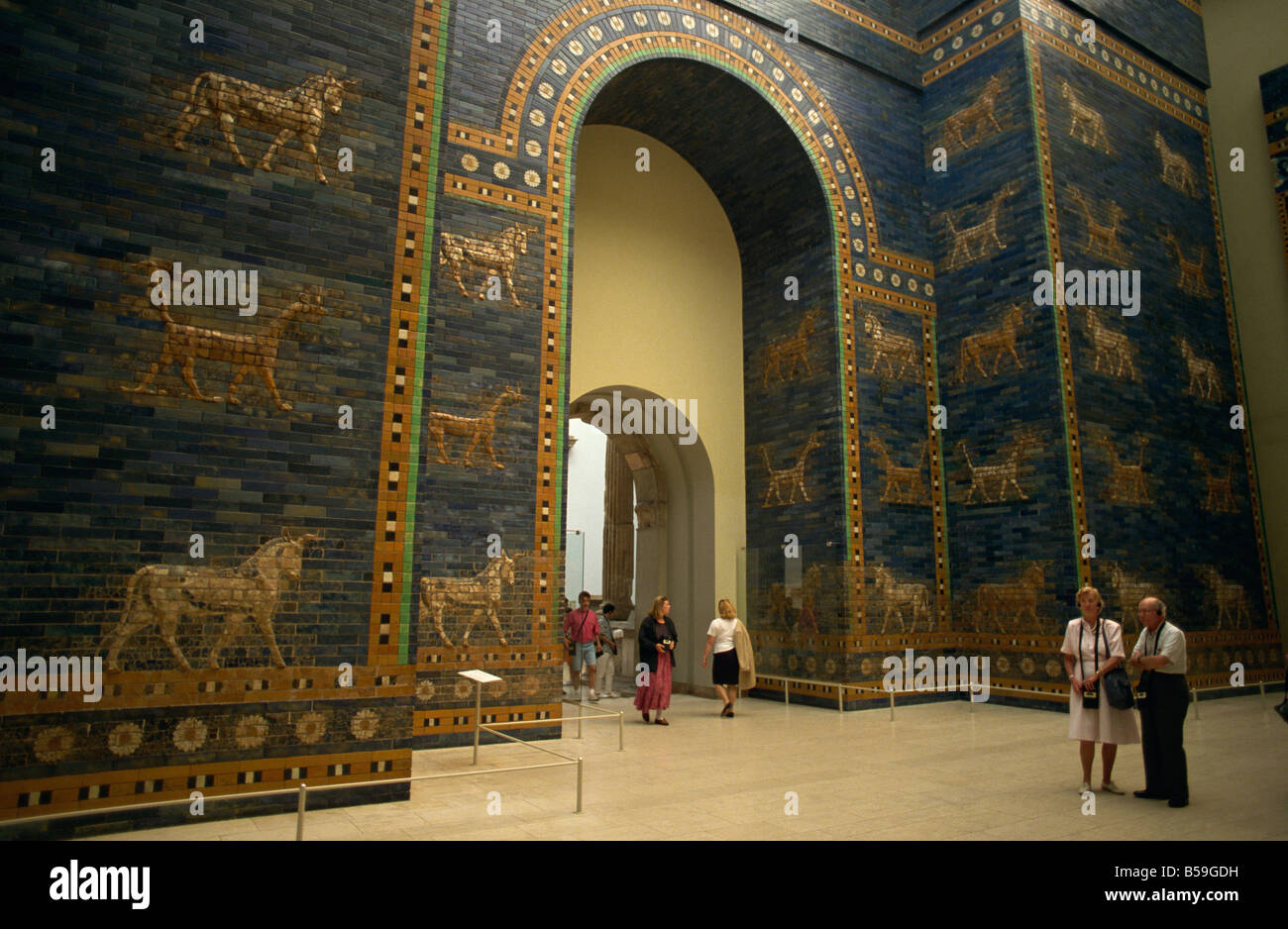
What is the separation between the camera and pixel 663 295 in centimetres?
1181

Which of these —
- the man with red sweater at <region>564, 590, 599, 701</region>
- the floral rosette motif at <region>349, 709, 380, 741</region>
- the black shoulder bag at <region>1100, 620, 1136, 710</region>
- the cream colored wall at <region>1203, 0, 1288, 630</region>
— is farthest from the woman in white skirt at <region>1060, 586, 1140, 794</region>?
the cream colored wall at <region>1203, 0, 1288, 630</region>

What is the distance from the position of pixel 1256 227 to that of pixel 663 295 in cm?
1017

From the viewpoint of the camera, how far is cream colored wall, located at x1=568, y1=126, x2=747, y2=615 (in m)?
11.2

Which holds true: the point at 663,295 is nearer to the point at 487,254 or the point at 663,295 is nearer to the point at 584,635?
the point at 487,254

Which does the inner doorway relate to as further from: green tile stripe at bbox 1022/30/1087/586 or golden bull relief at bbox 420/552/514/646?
green tile stripe at bbox 1022/30/1087/586

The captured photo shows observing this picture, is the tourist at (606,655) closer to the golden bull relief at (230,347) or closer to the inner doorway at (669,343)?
the inner doorway at (669,343)

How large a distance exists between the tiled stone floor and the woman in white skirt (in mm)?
405

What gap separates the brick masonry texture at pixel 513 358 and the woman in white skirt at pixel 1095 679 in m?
4.56

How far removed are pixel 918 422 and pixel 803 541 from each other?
250 cm

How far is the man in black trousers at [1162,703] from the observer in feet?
17.6

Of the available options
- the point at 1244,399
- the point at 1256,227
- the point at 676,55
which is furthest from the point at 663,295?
the point at 1256,227

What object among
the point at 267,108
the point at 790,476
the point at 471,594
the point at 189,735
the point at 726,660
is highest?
the point at 267,108

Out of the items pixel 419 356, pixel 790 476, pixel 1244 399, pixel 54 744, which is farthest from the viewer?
pixel 1244 399

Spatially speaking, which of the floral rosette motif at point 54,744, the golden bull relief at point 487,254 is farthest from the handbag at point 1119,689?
the floral rosette motif at point 54,744
